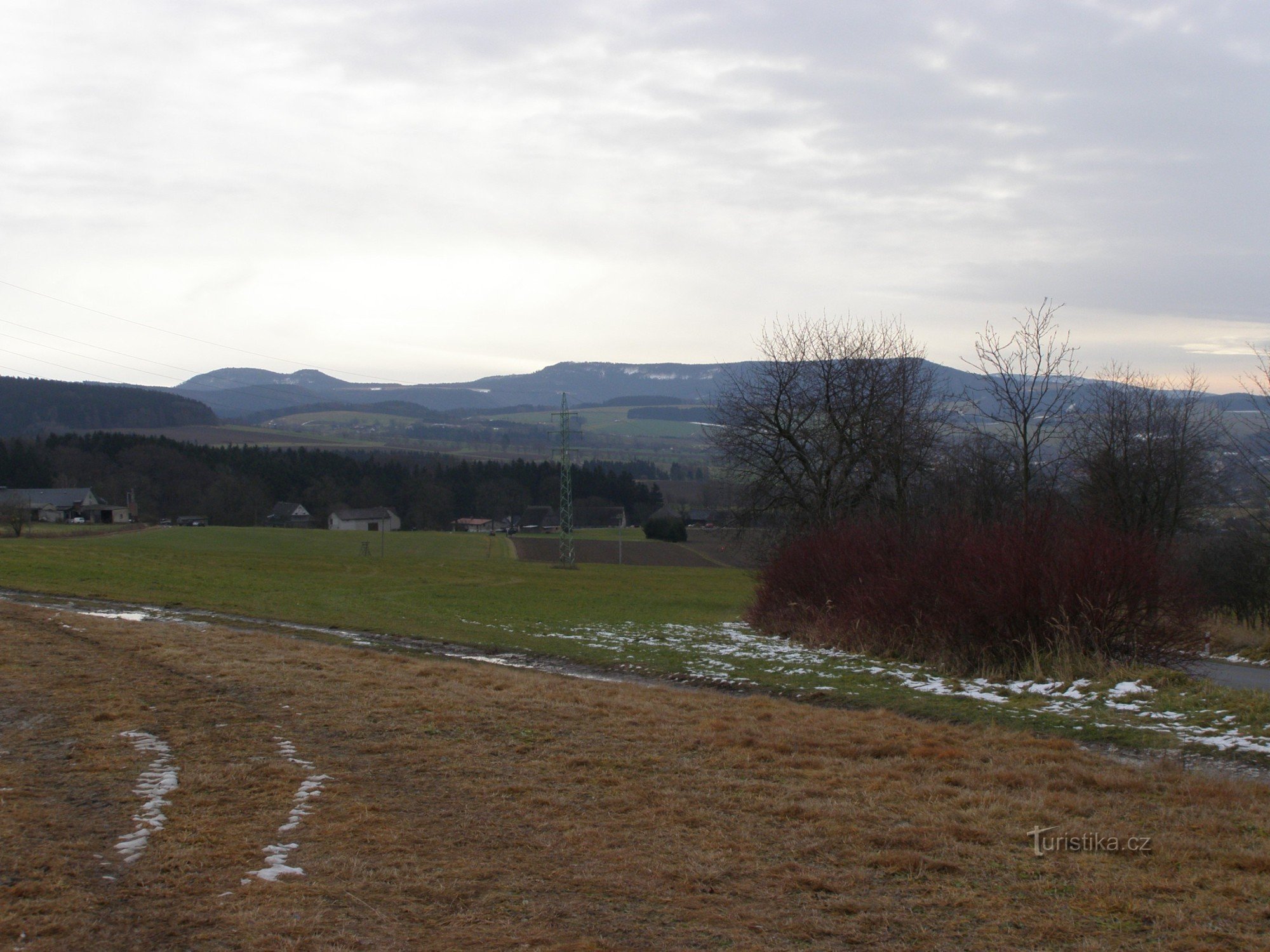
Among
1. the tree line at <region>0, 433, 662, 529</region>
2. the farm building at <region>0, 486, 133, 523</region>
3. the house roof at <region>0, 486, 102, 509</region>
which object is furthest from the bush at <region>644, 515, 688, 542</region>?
the house roof at <region>0, 486, 102, 509</region>

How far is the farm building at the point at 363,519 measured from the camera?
11094cm

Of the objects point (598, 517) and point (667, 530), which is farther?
point (598, 517)

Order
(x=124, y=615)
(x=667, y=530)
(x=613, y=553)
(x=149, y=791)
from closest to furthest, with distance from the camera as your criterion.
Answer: (x=149, y=791) → (x=124, y=615) → (x=613, y=553) → (x=667, y=530)

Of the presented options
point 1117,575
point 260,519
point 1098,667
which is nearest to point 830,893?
point 1098,667

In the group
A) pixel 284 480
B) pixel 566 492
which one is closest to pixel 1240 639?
pixel 566 492

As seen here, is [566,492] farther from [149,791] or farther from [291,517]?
[149,791]

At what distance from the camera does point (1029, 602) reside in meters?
14.1

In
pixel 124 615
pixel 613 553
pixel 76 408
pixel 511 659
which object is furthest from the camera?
pixel 76 408

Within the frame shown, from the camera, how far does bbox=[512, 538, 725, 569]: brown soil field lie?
265ft

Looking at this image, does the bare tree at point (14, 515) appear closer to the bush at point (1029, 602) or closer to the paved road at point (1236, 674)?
the bush at point (1029, 602)

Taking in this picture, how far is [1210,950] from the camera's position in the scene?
4.43 meters

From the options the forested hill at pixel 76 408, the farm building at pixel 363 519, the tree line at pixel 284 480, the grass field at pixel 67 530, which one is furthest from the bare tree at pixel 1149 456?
the forested hill at pixel 76 408

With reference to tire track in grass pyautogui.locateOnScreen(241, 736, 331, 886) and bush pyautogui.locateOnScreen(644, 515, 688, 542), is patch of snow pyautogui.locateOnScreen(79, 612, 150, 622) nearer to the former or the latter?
tire track in grass pyautogui.locateOnScreen(241, 736, 331, 886)

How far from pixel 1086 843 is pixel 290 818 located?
5.16m
